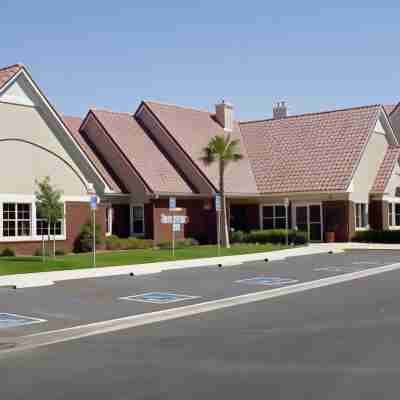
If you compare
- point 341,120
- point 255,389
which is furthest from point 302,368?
point 341,120

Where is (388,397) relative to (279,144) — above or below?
below

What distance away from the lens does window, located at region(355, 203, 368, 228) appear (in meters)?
39.3

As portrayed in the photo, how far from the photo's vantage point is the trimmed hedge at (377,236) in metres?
38.0

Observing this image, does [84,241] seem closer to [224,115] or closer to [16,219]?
[16,219]

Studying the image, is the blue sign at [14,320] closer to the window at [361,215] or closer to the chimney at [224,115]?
the window at [361,215]

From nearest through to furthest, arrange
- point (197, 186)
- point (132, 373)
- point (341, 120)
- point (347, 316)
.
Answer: point (132, 373), point (347, 316), point (197, 186), point (341, 120)

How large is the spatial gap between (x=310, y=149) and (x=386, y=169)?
197 inches

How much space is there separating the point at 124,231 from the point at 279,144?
1349cm

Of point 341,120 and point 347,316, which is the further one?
point 341,120

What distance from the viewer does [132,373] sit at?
8.12m

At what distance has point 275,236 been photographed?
38.0m

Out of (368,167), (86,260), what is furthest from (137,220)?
(368,167)

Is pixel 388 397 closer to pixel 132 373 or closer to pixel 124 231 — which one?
pixel 132 373

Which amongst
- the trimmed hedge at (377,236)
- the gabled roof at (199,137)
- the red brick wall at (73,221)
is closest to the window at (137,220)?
the red brick wall at (73,221)
